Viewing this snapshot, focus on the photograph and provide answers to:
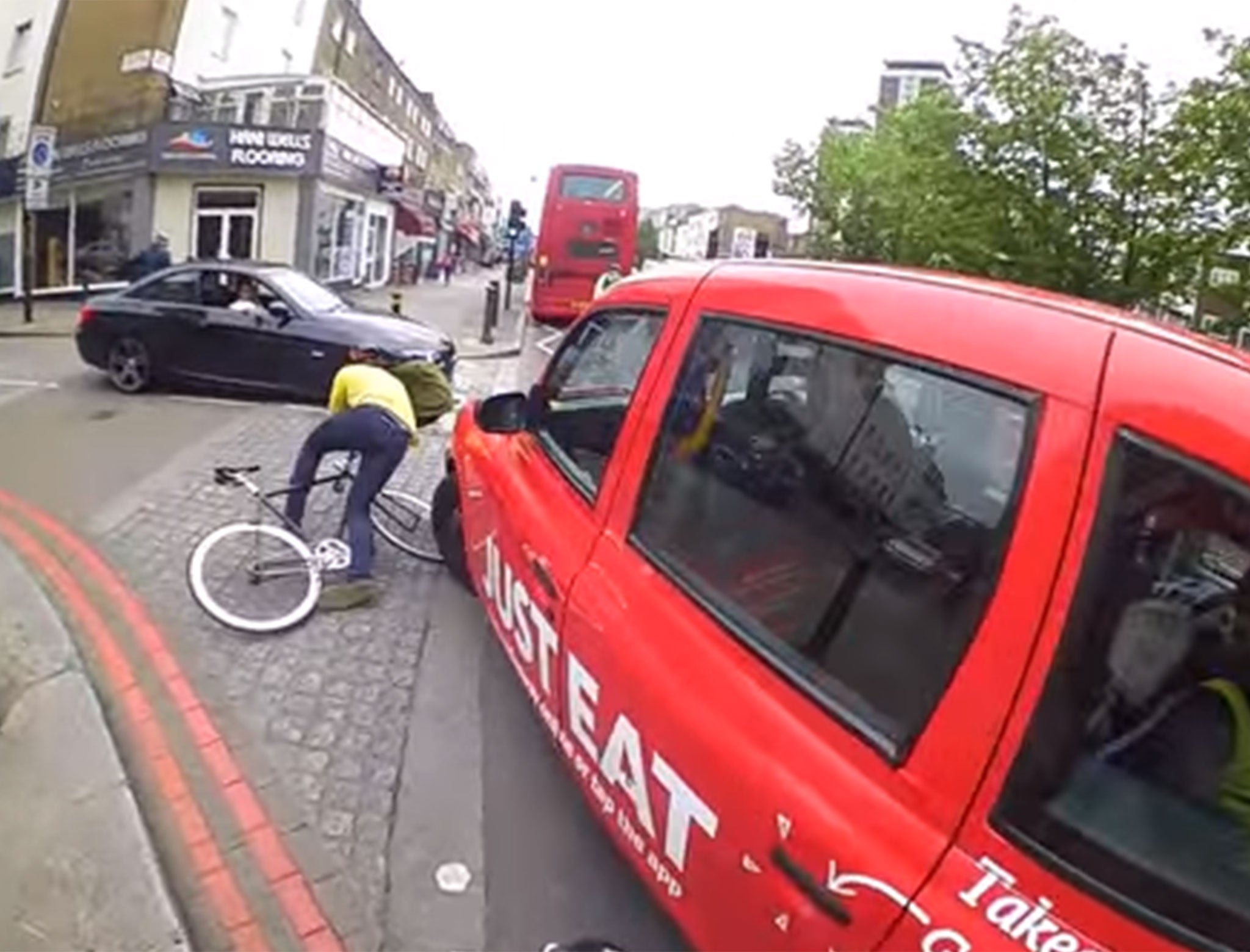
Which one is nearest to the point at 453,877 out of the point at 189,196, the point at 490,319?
the point at 490,319

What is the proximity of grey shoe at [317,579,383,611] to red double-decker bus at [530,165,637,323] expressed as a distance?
61.0ft

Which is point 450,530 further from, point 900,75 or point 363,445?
point 900,75

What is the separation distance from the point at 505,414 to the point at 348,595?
5.15 feet

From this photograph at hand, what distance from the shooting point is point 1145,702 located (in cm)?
156

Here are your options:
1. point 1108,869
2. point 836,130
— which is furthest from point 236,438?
point 836,130

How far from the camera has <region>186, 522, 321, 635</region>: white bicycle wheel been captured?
189 inches

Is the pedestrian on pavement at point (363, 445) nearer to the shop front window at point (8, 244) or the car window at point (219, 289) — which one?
the car window at point (219, 289)

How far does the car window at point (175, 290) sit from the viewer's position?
10.9 metres

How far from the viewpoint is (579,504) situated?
3111 mm

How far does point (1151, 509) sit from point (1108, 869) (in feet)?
1.70

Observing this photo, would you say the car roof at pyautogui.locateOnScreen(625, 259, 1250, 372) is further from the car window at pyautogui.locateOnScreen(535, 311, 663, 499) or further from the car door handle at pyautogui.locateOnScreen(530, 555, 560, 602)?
the car door handle at pyautogui.locateOnScreen(530, 555, 560, 602)

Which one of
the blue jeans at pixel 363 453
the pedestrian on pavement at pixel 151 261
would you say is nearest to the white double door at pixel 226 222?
the pedestrian on pavement at pixel 151 261

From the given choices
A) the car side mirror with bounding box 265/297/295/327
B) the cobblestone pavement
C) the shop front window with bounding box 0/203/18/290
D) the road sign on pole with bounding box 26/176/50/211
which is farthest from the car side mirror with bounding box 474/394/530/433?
the shop front window with bounding box 0/203/18/290

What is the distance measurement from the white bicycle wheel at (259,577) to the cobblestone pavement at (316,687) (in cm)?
8
